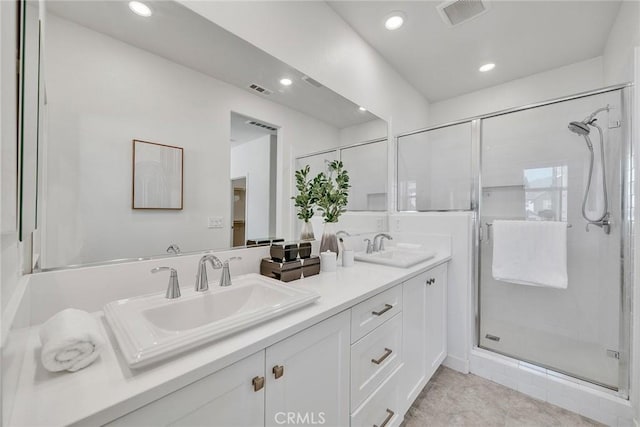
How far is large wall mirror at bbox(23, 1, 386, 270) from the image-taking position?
2.67ft

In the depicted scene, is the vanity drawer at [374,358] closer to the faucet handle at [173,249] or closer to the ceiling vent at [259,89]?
Result: the faucet handle at [173,249]

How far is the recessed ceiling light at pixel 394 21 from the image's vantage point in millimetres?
1914

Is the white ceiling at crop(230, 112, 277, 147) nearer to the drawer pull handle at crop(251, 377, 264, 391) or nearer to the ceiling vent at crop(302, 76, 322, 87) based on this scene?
the ceiling vent at crop(302, 76, 322, 87)

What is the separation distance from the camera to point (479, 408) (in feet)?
5.26

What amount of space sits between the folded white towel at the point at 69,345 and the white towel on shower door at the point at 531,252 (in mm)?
2319

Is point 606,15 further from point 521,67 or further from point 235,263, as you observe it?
point 235,263

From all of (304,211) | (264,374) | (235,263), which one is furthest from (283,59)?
(264,374)

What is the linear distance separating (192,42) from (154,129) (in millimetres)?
431

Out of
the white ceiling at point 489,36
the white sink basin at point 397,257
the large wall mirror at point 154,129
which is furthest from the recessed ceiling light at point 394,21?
the white sink basin at point 397,257

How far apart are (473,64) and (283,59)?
2.05 metres

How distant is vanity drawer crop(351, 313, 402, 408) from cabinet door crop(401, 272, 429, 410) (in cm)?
10

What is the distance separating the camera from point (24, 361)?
1.92ft

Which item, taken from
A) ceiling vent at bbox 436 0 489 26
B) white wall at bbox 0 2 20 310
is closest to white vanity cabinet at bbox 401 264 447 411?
white wall at bbox 0 2 20 310

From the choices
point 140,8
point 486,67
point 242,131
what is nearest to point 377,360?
point 242,131
